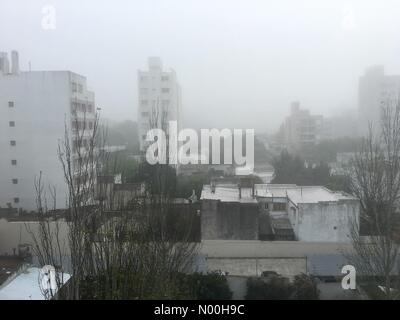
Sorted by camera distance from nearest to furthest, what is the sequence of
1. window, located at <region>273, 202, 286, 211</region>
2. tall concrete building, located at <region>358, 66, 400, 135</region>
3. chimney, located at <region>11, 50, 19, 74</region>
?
tall concrete building, located at <region>358, 66, 400, 135</region> < window, located at <region>273, 202, 286, 211</region> < chimney, located at <region>11, 50, 19, 74</region>

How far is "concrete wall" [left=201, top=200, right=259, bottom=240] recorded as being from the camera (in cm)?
547

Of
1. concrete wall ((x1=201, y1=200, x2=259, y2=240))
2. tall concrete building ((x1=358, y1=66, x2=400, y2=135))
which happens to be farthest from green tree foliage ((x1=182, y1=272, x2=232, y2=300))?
tall concrete building ((x1=358, y1=66, x2=400, y2=135))

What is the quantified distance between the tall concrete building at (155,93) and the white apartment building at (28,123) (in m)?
1.55

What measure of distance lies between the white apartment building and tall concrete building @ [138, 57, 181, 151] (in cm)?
155

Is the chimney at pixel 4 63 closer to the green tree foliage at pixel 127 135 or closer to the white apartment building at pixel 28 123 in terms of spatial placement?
the white apartment building at pixel 28 123

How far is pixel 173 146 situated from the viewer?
16.6ft

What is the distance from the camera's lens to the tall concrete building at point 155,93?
19.2 feet

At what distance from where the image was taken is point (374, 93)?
189 inches

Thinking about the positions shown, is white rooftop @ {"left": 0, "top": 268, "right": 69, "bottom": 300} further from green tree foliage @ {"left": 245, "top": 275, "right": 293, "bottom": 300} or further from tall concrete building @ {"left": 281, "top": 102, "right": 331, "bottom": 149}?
tall concrete building @ {"left": 281, "top": 102, "right": 331, "bottom": 149}

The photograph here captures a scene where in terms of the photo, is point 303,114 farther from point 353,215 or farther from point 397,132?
point 397,132

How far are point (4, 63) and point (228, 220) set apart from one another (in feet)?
16.1

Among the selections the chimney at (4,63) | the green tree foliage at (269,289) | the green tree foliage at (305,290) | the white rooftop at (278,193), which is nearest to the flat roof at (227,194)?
the white rooftop at (278,193)
